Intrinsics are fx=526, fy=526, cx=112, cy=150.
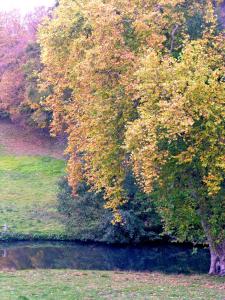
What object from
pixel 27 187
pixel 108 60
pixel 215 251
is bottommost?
pixel 215 251

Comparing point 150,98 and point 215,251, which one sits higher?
point 150,98

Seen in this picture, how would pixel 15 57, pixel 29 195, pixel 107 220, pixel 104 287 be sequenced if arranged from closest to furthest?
pixel 104 287 < pixel 107 220 < pixel 29 195 < pixel 15 57

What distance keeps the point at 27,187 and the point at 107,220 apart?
56.7 feet

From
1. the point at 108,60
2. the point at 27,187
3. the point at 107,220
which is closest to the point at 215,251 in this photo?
the point at 108,60

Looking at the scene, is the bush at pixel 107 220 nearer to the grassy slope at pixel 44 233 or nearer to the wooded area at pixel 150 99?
the grassy slope at pixel 44 233

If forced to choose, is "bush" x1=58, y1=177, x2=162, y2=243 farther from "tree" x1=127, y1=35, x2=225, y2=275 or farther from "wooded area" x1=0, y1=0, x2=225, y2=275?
"tree" x1=127, y1=35, x2=225, y2=275

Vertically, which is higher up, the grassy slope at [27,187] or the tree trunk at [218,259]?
the grassy slope at [27,187]

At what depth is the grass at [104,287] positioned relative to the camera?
18.9 metres

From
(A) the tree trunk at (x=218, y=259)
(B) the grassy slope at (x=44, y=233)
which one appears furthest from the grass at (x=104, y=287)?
(A) the tree trunk at (x=218, y=259)

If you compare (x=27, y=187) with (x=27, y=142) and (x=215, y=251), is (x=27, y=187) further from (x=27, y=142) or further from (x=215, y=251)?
(x=215, y=251)

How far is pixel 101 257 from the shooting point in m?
36.2

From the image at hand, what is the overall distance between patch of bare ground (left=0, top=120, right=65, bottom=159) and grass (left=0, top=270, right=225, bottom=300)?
37704mm

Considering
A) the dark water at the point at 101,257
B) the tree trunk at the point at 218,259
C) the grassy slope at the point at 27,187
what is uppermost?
the grassy slope at the point at 27,187

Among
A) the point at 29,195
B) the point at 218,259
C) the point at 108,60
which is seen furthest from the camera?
the point at 29,195
